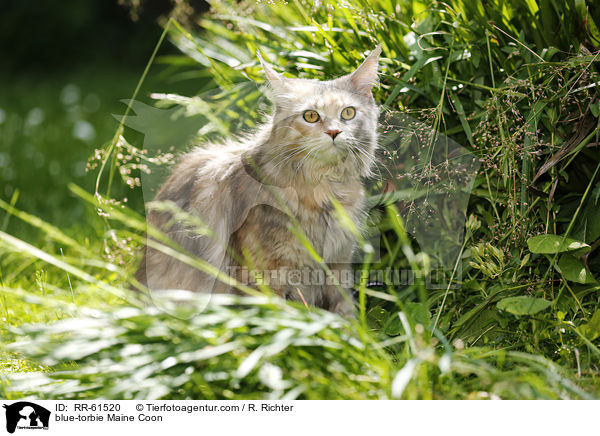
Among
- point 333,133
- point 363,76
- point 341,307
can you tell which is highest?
point 363,76

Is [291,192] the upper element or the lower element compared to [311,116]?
lower

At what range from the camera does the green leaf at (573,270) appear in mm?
1519

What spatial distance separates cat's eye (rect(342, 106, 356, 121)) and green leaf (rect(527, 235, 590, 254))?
0.58m

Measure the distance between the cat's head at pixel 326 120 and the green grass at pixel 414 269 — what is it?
0.72 ft

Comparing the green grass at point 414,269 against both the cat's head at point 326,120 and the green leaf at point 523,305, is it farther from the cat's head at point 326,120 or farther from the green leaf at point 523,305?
the cat's head at point 326,120

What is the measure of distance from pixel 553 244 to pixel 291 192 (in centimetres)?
69

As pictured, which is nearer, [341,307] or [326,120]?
[326,120]

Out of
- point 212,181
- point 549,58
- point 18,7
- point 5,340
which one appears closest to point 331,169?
point 212,181

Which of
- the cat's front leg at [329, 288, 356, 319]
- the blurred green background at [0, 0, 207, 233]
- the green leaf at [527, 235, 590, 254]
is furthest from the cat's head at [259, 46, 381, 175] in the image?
the blurred green background at [0, 0, 207, 233]

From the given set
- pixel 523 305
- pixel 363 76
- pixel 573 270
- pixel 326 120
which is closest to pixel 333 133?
pixel 326 120

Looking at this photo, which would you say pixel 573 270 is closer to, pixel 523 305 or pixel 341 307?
pixel 523 305
